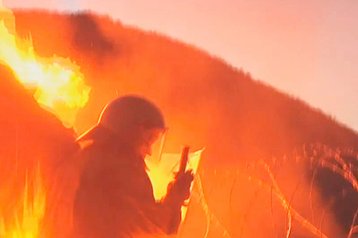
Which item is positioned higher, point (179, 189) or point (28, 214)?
point (179, 189)

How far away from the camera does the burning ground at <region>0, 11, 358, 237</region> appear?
5.41 ft

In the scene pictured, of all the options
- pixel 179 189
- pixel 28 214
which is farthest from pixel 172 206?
pixel 28 214

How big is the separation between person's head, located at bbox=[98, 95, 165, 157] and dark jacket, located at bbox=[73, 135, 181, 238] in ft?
0.09

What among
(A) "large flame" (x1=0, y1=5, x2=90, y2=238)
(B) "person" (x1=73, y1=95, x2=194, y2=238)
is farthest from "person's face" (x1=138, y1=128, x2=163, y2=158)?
(A) "large flame" (x1=0, y1=5, x2=90, y2=238)

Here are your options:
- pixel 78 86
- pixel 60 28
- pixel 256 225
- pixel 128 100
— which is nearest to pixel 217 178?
pixel 256 225

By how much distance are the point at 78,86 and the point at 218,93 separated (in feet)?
1.08

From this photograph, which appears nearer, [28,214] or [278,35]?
[28,214]

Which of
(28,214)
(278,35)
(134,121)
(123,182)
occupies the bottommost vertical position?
(28,214)

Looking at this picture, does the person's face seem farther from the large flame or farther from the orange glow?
the large flame

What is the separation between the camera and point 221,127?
1.68 m

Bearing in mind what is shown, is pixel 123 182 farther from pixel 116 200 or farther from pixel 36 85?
pixel 36 85

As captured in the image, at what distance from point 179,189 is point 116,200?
15cm

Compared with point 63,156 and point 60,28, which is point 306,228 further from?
point 60,28

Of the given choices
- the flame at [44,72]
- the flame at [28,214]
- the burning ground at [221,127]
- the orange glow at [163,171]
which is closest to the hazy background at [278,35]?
the burning ground at [221,127]
